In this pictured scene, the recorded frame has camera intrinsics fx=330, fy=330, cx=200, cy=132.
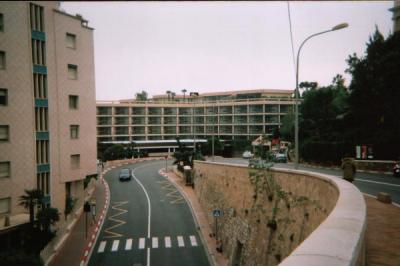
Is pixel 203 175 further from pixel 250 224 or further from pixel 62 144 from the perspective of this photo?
pixel 250 224

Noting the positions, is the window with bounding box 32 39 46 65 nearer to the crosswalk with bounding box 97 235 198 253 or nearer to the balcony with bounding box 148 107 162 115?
the crosswalk with bounding box 97 235 198 253

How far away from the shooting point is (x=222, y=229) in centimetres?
2367

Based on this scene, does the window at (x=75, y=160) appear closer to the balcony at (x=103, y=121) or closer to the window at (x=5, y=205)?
the window at (x=5, y=205)

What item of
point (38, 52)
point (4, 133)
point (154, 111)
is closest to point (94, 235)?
point (4, 133)

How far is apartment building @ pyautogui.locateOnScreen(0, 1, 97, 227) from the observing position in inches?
1009

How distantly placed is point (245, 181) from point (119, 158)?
202 feet

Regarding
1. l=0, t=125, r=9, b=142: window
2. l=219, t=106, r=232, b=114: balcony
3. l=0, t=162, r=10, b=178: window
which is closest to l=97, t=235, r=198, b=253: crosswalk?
l=0, t=162, r=10, b=178: window

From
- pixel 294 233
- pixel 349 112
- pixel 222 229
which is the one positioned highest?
pixel 349 112

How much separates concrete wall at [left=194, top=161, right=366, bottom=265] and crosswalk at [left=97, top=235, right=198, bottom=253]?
4.15 meters

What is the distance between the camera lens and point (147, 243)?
1043 inches

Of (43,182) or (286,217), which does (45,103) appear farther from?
(286,217)

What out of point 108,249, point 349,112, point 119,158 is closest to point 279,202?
point 108,249

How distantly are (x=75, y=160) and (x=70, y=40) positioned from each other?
1127cm

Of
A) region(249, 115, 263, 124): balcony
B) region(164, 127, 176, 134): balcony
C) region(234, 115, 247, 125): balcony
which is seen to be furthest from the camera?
region(164, 127, 176, 134): balcony
